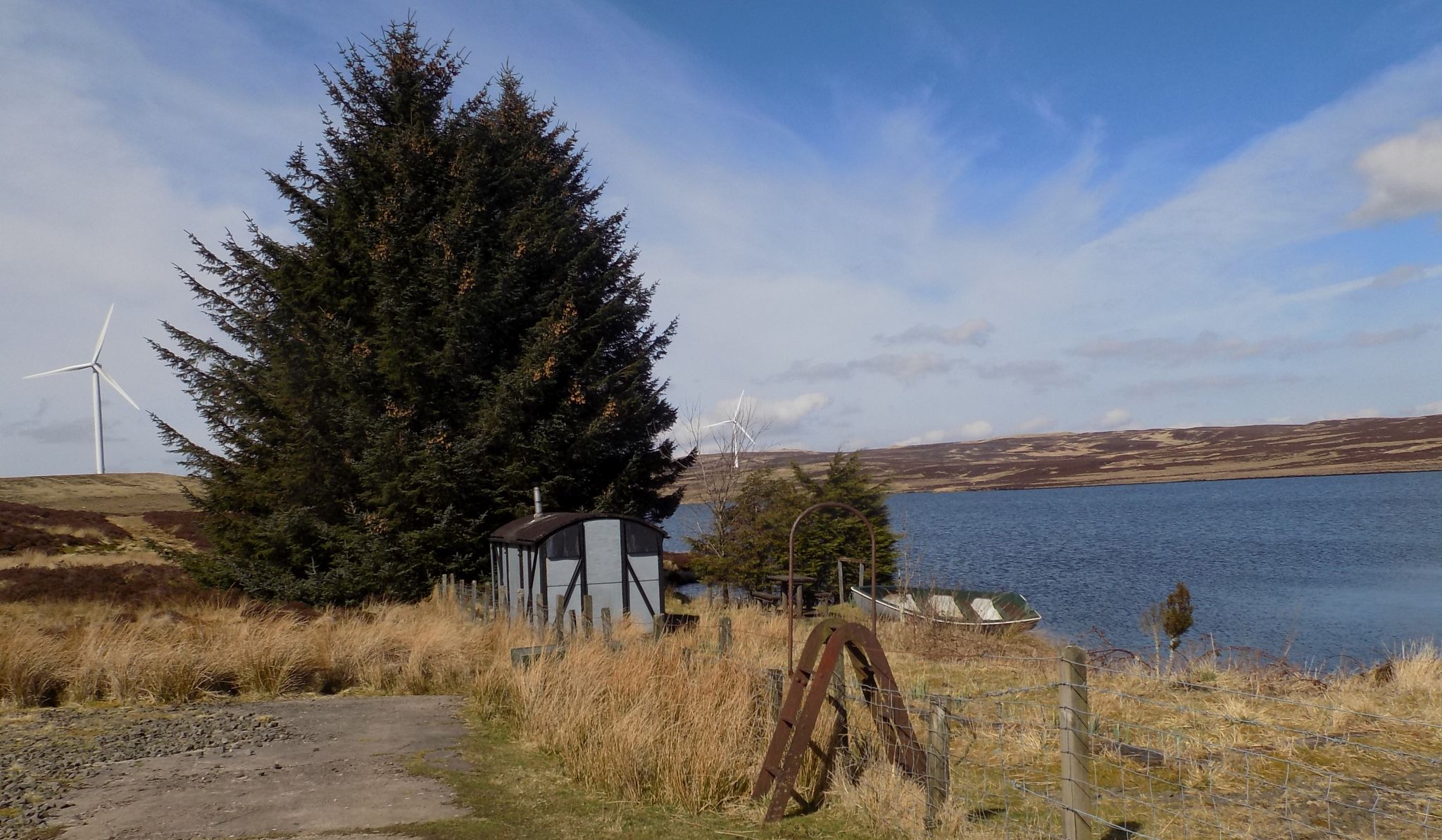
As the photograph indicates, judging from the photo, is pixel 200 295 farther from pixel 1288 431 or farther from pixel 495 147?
pixel 1288 431

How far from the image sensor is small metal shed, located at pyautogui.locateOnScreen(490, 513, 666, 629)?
16.1 meters

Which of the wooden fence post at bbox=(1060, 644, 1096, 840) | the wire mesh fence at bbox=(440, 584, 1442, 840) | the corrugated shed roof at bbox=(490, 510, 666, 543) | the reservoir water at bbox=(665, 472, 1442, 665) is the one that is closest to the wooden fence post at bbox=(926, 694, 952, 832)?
the wire mesh fence at bbox=(440, 584, 1442, 840)

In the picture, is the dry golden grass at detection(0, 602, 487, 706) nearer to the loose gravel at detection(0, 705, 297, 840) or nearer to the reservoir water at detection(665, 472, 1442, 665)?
the loose gravel at detection(0, 705, 297, 840)

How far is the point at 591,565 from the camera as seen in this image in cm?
1647

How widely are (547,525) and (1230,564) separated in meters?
34.1

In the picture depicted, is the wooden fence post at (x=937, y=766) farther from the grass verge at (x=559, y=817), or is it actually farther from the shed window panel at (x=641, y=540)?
the shed window panel at (x=641, y=540)

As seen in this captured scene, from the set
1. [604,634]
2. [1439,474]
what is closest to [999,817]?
[604,634]

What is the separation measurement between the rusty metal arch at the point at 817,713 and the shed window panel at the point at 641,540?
999 centimetres

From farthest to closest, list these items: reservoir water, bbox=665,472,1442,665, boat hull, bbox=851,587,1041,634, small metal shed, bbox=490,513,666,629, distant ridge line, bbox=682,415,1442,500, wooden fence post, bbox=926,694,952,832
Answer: distant ridge line, bbox=682,415,1442,500 → reservoir water, bbox=665,472,1442,665 → boat hull, bbox=851,587,1041,634 → small metal shed, bbox=490,513,666,629 → wooden fence post, bbox=926,694,952,832

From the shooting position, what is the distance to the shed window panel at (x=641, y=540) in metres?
16.9

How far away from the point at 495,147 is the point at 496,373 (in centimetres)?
652

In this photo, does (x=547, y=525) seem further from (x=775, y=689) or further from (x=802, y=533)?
(x=802, y=533)

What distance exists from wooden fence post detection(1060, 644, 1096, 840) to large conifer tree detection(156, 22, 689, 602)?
16725mm

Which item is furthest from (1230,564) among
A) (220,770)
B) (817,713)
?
(220,770)
